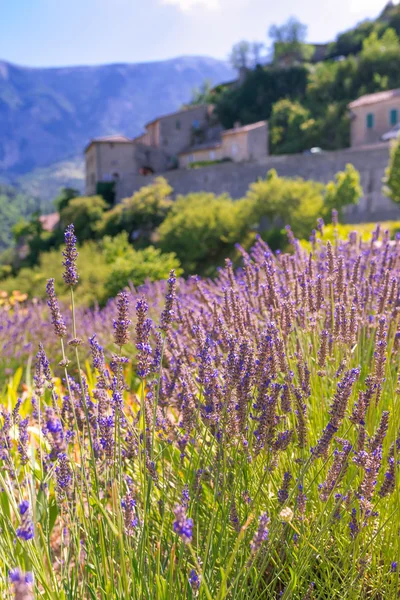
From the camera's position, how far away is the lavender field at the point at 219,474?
1.51m

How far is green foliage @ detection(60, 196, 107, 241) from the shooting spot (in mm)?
34438

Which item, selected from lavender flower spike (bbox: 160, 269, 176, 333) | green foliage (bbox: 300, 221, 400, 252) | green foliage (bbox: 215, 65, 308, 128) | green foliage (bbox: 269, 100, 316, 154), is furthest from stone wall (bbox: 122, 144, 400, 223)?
lavender flower spike (bbox: 160, 269, 176, 333)

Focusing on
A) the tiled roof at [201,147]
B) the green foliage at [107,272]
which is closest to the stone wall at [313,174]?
the tiled roof at [201,147]

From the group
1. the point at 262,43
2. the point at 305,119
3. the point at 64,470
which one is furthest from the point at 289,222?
the point at 262,43

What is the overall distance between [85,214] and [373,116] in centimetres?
2009

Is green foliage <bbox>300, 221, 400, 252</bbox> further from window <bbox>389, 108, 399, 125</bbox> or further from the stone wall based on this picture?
window <bbox>389, 108, 399, 125</bbox>

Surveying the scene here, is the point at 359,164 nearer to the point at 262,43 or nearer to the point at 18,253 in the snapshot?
the point at 18,253

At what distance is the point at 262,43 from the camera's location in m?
58.8

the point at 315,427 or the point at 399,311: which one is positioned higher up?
the point at 399,311

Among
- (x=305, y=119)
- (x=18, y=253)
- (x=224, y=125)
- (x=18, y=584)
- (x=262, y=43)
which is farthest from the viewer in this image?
(x=262, y=43)

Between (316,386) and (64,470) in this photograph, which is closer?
(64,470)

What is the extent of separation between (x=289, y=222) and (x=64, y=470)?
1866 centimetres

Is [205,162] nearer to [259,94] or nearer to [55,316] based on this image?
[259,94]

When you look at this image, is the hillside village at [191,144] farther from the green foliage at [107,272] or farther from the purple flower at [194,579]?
the purple flower at [194,579]
